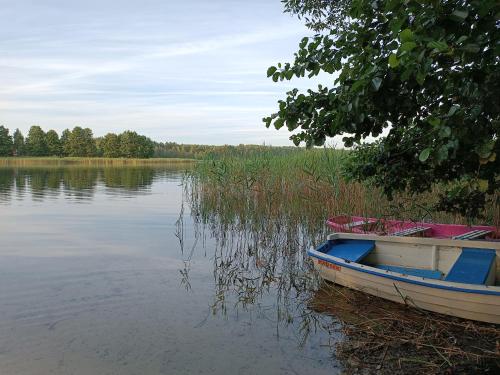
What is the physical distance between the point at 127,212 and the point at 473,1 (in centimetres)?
1351

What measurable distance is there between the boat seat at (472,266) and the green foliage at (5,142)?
85.3 metres

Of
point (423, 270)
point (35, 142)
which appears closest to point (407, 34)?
point (423, 270)

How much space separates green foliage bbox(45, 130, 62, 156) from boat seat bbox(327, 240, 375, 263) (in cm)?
8330

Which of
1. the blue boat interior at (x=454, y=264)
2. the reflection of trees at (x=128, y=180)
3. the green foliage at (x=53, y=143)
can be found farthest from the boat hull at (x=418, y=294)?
the green foliage at (x=53, y=143)

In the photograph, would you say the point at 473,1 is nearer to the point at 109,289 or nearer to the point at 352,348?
the point at 352,348

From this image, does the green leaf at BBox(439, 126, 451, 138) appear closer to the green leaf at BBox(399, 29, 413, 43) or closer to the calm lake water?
the green leaf at BBox(399, 29, 413, 43)

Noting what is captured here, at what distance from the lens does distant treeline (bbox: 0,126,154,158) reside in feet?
258

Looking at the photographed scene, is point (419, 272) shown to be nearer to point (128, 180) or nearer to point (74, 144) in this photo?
point (128, 180)

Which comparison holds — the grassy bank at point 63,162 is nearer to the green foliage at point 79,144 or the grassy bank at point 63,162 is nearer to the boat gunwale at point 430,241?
the green foliage at point 79,144

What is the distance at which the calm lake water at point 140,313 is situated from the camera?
4.16 meters

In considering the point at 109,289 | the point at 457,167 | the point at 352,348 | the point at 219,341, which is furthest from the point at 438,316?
the point at 109,289

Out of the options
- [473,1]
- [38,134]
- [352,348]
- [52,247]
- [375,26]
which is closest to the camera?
[473,1]

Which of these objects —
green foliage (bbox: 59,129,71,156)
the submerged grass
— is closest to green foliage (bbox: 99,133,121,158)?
green foliage (bbox: 59,129,71,156)

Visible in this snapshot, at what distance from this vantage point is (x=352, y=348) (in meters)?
4.41
